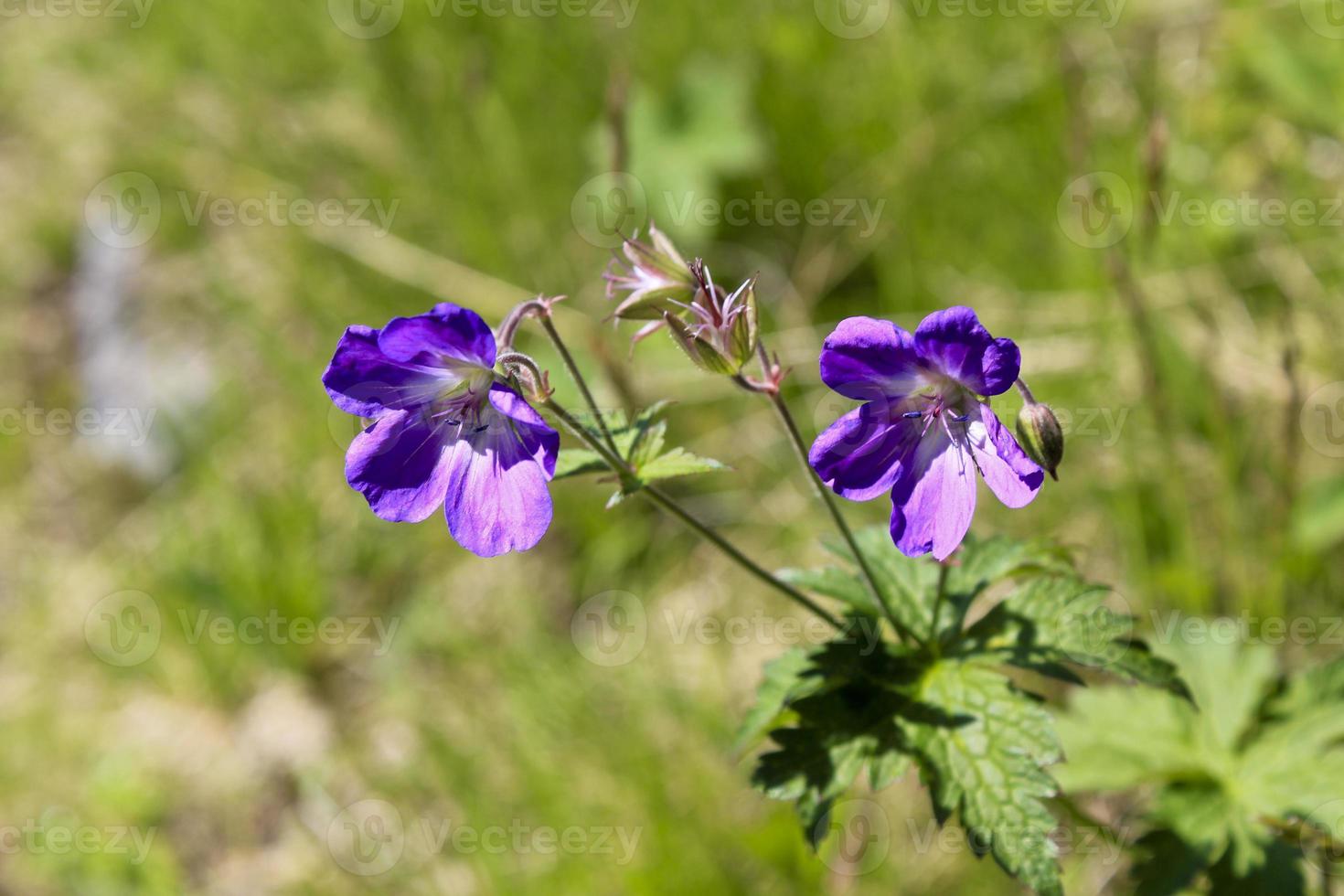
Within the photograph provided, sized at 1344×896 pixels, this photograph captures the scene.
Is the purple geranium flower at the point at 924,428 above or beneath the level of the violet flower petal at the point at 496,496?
above

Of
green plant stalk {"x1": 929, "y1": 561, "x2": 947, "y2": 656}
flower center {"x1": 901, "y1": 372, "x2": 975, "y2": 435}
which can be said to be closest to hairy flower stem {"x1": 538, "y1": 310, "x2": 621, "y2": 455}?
flower center {"x1": 901, "y1": 372, "x2": 975, "y2": 435}

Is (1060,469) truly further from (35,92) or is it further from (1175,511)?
(35,92)

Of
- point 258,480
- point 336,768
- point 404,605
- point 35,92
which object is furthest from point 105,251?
point 336,768

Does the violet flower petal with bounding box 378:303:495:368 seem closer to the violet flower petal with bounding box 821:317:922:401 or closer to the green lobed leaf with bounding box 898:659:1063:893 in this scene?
the violet flower petal with bounding box 821:317:922:401

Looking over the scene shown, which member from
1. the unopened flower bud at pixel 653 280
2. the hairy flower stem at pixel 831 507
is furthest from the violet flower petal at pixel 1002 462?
the unopened flower bud at pixel 653 280

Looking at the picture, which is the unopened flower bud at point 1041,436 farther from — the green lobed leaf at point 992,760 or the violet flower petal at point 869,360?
the green lobed leaf at point 992,760

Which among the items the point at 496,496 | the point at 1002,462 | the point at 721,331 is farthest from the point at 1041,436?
the point at 496,496
